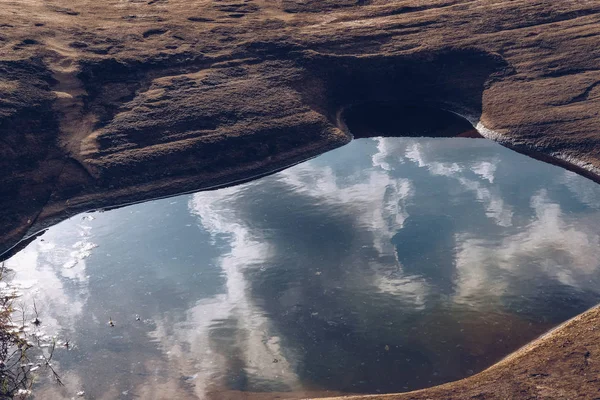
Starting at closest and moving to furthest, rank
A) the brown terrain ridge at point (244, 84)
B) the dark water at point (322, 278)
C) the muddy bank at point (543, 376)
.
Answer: the muddy bank at point (543, 376) < the dark water at point (322, 278) < the brown terrain ridge at point (244, 84)

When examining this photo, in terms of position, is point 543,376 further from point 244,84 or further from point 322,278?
point 244,84

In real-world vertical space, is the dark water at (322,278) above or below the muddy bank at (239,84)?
below

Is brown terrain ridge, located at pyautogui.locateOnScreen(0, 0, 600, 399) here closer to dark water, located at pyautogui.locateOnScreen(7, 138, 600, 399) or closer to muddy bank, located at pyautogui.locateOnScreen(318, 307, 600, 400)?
dark water, located at pyautogui.locateOnScreen(7, 138, 600, 399)

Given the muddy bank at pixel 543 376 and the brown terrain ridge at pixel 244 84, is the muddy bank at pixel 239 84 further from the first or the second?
the muddy bank at pixel 543 376

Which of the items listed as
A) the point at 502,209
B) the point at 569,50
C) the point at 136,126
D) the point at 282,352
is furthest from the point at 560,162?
the point at 136,126

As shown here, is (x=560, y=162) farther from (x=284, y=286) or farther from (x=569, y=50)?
(x=284, y=286)

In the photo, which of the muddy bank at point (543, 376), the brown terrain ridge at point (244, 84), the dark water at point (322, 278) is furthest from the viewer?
the brown terrain ridge at point (244, 84)

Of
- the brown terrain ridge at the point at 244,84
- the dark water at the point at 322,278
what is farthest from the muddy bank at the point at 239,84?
the dark water at the point at 322,278
